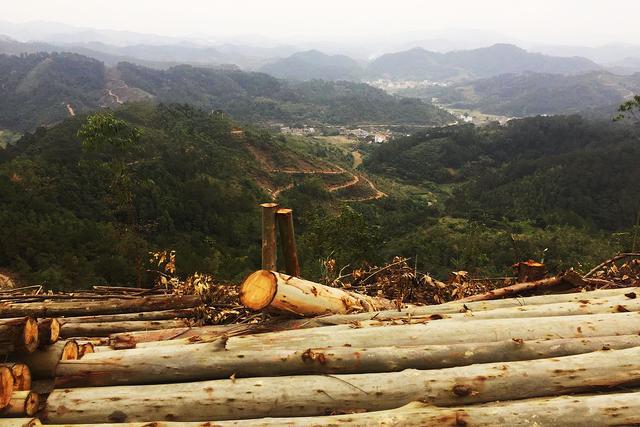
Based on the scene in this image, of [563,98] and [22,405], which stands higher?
[22,405]

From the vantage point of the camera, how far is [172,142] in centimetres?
4928

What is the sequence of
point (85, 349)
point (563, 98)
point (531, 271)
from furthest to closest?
1. point (563, 98)
2. point (531, 271)
3. point (85, 349)

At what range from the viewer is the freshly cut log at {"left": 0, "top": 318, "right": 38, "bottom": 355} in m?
3.21

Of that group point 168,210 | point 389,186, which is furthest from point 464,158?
point 168,210

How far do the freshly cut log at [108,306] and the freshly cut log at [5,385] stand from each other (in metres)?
1.95

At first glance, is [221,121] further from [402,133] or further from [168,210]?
[402,133]

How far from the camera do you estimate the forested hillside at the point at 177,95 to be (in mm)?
112625

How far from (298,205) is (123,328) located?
123 feet

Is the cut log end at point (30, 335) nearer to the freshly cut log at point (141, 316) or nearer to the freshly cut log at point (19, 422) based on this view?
the freshly cut log at point (19, 422)

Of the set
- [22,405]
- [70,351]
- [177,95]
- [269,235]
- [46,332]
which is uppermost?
[177,95]

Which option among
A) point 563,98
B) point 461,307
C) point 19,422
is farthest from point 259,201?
point 563,98

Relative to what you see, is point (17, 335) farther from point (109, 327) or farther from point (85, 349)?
point (109, 327)

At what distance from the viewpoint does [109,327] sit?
459 centimetres

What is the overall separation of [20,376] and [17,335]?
0.34 meters
